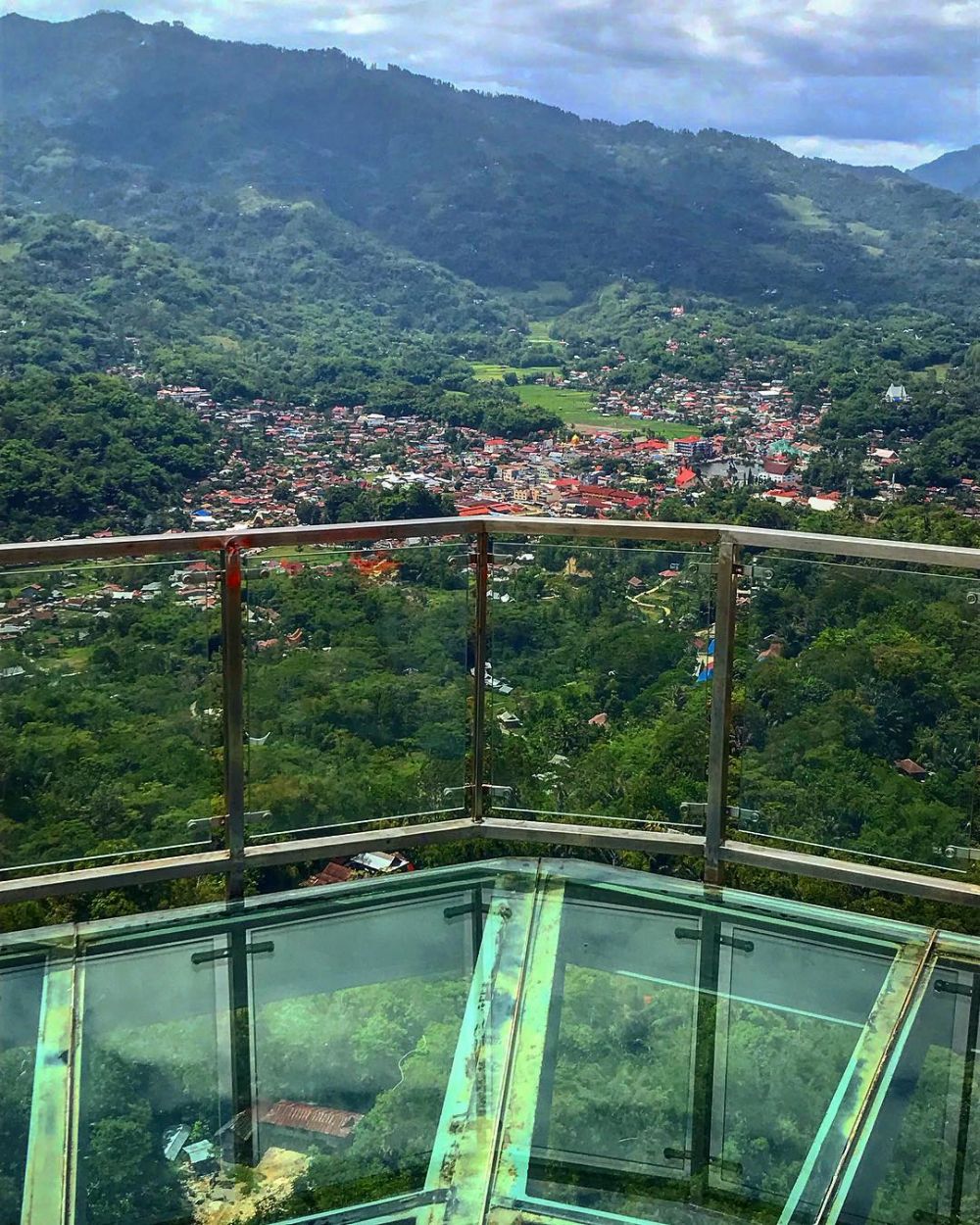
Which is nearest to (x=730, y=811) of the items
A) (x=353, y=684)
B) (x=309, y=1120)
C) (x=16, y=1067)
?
(x=353, y=684)

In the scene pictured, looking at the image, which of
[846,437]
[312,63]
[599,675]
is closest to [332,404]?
[846,437]

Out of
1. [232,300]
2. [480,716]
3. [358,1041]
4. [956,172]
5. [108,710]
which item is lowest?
[358,1041]

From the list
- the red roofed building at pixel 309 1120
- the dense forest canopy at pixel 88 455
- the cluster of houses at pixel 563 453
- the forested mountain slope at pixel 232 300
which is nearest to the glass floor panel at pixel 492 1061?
the red roofed building at pixel 309 1120

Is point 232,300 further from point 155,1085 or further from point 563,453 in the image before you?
point 155,1085

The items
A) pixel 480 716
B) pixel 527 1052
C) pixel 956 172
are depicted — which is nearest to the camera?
pixel 527 1052

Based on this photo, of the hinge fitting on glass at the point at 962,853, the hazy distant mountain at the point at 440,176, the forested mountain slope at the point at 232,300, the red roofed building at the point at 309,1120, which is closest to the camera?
the red roofed building at the point at 309,1120

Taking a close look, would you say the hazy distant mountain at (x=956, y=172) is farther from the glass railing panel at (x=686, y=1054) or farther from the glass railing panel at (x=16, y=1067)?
the glass railing panel at (x=16, y=1067)
